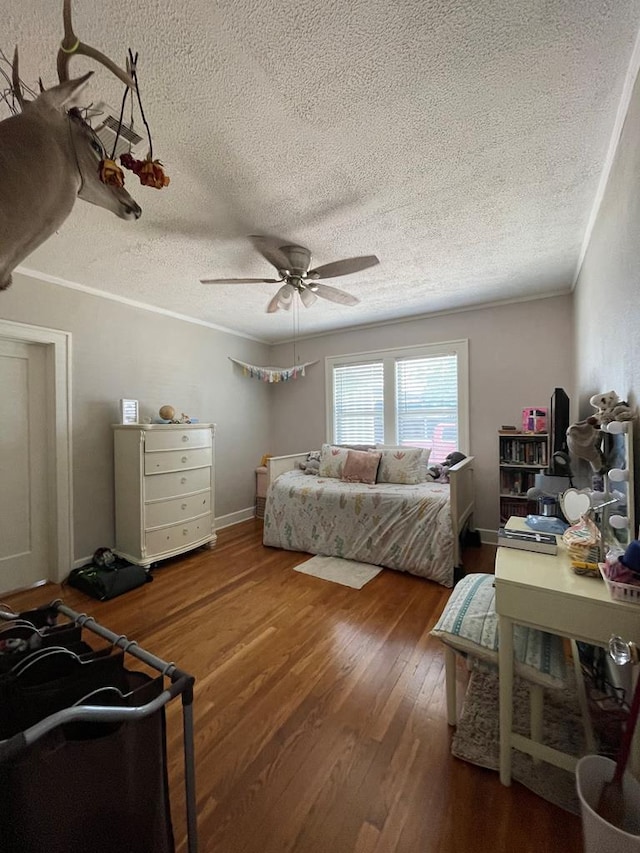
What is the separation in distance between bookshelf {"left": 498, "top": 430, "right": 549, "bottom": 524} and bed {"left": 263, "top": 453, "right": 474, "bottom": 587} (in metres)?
0.32

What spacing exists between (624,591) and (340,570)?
2.20 metres

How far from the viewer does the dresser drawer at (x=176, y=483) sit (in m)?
2.98

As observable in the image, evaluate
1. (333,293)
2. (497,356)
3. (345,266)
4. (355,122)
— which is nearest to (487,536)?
(497,356)

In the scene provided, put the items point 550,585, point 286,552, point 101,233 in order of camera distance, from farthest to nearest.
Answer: point 286,552 < point 101,233 < point 550,585

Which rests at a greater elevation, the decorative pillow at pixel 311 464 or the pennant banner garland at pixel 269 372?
the pennant banner garland at pixel 269 372

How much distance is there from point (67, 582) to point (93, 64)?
326 centimetres

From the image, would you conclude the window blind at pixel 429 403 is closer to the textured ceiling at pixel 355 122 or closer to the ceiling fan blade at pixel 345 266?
the textured ceiling at pixel 355 122

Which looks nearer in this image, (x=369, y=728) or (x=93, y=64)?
(x=93, y=64)

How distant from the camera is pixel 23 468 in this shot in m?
2.71

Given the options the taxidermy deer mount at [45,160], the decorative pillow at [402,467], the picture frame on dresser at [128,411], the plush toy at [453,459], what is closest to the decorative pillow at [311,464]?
the decorative pillow at [402,467]

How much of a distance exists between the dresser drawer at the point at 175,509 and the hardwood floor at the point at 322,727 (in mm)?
599

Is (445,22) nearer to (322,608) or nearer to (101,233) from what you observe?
(101,233)

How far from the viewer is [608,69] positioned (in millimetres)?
1175

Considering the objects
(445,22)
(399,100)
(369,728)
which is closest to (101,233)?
(399,100)
